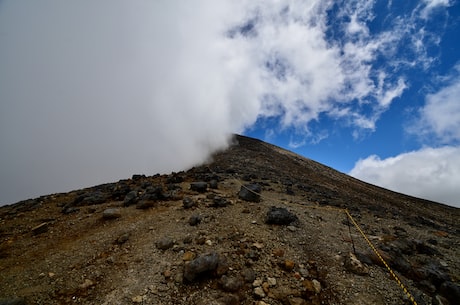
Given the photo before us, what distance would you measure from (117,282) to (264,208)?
637cm

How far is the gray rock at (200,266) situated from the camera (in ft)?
19.2

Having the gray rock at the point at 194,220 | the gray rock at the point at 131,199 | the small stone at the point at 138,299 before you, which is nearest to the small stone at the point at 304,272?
the gray rock at the point at 194,220

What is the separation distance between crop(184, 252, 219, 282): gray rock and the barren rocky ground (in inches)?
1.0

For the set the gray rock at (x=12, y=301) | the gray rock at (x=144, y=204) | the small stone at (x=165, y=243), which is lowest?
the gray rock at (x=12, y=301)

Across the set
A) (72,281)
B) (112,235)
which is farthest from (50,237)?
(72,281)

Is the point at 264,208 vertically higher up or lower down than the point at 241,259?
higher up

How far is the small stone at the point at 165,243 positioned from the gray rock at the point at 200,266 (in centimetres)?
138

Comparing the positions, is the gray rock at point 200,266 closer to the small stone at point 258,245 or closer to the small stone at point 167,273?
the small stone at point 167,273

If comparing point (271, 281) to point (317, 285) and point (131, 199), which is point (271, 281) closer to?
point (317, 285)

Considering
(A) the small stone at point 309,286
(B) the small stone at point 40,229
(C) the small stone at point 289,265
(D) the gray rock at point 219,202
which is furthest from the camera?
(D) the gray rock at point 219,202

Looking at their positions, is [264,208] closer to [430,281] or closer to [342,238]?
[342,238]

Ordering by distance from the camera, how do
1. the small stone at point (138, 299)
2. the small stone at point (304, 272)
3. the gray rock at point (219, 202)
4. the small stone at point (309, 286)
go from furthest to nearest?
1. the gray rock at point (219, 202)
2. the small stone at point (304, 272)
3. the small stone at point (309, 286)
4. the small stone at point (138, 299)

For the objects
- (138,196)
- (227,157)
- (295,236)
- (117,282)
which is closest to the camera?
(117,282)

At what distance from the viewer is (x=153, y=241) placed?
7613 mm
